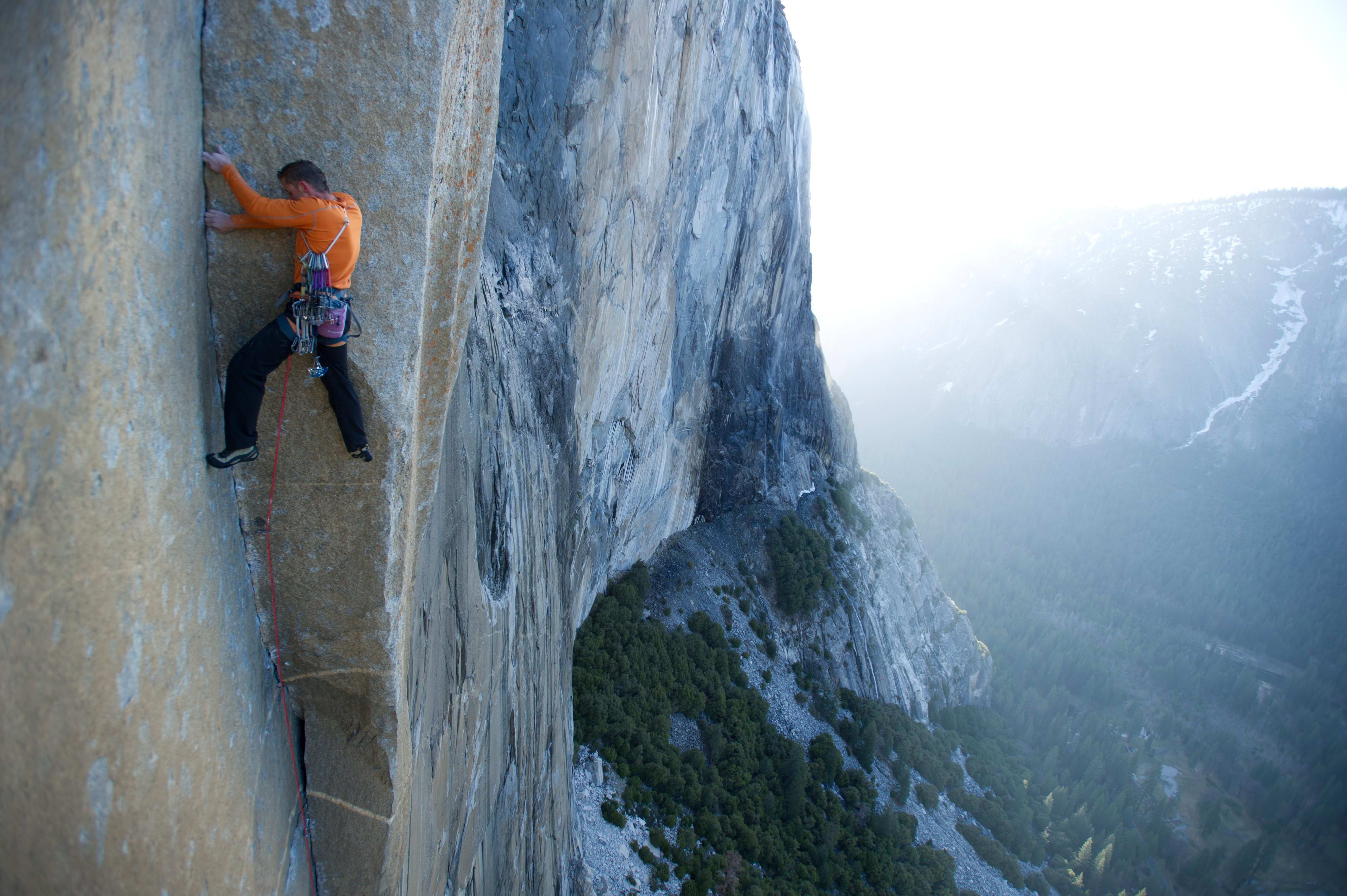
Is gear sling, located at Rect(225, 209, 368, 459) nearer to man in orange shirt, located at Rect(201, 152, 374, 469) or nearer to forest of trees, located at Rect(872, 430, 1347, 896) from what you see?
man in orange shirt, located at Rect(201, 152, 374, 469)

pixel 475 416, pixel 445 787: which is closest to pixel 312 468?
pixel 475 416

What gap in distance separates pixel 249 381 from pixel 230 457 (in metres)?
0.43

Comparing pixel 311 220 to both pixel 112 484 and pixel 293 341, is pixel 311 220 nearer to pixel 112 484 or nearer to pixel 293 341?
pixel 293 341

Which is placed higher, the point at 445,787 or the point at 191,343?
the point at 191,343

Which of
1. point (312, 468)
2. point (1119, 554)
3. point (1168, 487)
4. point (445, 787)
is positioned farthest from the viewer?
point (1168, 487)

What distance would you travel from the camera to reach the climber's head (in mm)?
3480

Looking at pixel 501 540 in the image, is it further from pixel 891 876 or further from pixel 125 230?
pixel 891 876

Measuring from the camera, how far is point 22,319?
2.13 meters

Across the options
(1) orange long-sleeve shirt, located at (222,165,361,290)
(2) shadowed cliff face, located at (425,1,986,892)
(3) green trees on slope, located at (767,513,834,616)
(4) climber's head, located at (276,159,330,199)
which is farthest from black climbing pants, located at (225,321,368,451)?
(3) green trees on slope, located at (767,513,834,616)

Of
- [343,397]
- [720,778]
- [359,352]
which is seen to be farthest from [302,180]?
[720,778]

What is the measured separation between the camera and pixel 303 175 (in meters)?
3.49

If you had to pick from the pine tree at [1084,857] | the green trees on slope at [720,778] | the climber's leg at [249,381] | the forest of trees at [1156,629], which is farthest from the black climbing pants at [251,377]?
the pine tree at [1084,857]

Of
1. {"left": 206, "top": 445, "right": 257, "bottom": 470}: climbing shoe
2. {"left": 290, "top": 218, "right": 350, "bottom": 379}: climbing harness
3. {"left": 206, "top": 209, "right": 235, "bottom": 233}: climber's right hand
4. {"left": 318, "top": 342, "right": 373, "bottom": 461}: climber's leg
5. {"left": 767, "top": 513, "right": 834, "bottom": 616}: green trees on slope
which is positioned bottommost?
{"left": 767, "top": 513, "right": 834, "bottom": 616}: green trees on slope

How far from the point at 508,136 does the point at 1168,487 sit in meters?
145
